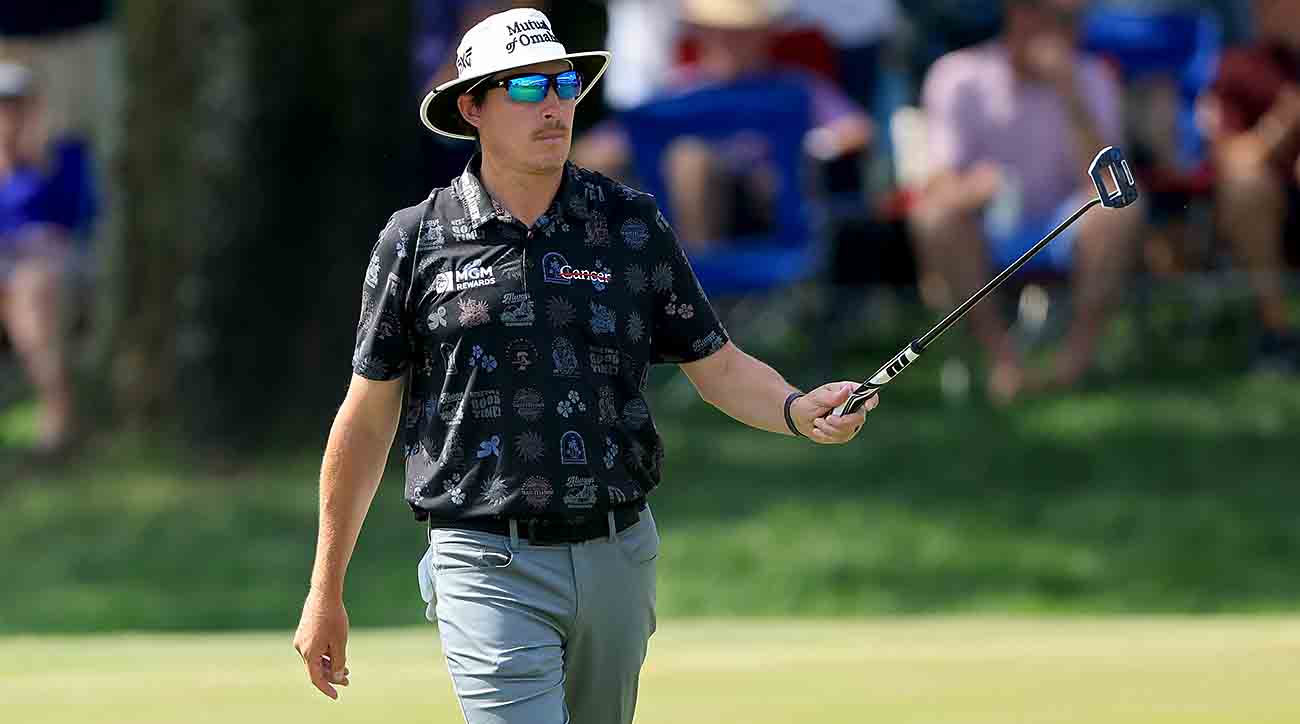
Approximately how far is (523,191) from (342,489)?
648mm

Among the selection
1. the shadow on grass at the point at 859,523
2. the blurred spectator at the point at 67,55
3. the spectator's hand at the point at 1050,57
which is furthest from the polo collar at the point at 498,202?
the blurred spectator at the point at 67,55

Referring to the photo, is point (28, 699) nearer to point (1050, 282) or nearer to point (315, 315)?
point (315, 315)

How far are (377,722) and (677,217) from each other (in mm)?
6106

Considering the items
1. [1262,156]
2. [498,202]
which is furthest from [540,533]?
[1262,156]

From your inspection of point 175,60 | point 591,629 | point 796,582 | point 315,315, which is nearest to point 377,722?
point 591,629

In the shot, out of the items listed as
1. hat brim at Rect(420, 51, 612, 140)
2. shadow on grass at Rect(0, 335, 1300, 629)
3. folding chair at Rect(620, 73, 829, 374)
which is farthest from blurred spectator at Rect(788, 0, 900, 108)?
hat brim at Rect(420, 51, 612, 140)

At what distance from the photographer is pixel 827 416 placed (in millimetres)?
4613

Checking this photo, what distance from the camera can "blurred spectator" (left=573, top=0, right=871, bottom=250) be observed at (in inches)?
496

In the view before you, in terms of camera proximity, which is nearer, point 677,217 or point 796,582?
point 796,582

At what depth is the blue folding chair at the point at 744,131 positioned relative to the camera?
12.4 meters

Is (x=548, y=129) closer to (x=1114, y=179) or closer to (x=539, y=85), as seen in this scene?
(x=539, y=85)

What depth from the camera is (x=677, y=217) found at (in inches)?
497

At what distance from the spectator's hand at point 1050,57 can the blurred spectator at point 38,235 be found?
4881 mm

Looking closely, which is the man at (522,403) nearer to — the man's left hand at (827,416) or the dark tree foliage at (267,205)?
the man's left hand at (827,416)
